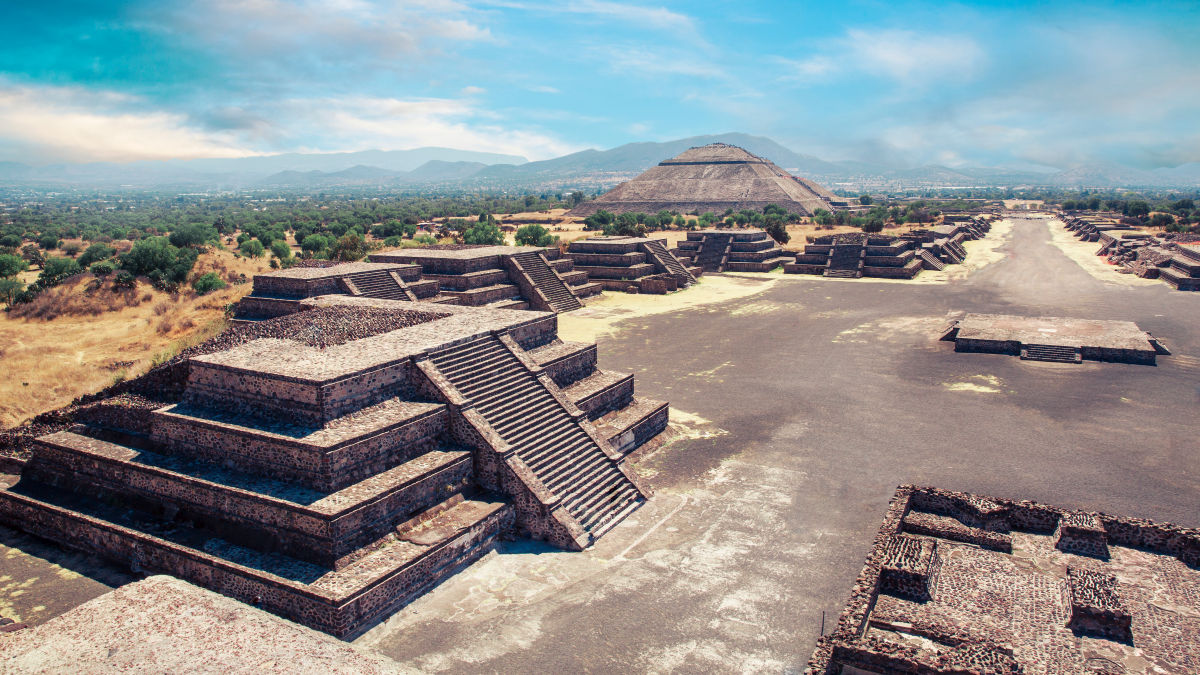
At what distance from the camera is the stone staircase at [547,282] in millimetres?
33562

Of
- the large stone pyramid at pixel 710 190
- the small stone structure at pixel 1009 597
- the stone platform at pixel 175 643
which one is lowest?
the small stone structure at pixel 1009 597

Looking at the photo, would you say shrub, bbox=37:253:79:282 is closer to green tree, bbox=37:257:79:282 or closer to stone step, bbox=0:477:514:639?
green tree, bbox=37:257:79:282

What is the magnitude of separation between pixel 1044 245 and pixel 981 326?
168ft

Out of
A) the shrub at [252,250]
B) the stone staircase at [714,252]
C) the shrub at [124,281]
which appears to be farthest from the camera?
the stone staircase at [714,252]

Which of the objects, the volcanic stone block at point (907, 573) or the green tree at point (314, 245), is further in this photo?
the green tree at point (314, 245)

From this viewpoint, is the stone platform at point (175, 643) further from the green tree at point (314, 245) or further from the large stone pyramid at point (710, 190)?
the large stone pyramid at point (710, 190)

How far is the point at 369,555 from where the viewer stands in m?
10.3

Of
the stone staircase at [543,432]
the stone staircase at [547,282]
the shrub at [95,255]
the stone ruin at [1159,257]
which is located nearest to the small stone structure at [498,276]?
the stone staircase at [547,282]

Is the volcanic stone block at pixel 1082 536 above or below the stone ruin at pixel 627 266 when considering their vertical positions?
below

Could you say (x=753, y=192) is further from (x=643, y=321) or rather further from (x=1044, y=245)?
(x=643, y=321)

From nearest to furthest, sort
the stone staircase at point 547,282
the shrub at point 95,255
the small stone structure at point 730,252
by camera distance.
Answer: the stone staircase at point 547,282 → the shrub at point 95,255 → the small stone structure at point 730,252

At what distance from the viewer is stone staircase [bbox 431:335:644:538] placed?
1293 cm

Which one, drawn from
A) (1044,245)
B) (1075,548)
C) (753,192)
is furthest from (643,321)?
(753,192)

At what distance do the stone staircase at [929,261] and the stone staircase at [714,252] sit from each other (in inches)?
583
